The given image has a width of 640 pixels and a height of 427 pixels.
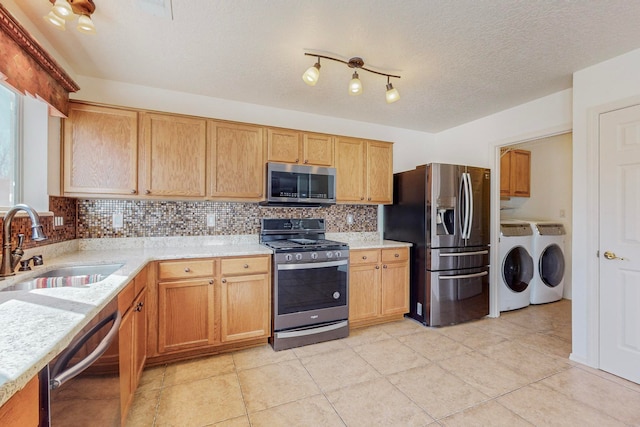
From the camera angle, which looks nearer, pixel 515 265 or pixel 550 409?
pixel 550 409

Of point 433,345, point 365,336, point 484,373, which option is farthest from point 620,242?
point 365,336

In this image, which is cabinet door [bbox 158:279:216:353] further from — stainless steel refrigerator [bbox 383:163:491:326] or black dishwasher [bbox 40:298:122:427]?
stainless steel refrigerator [bbox 383:163:491:326]

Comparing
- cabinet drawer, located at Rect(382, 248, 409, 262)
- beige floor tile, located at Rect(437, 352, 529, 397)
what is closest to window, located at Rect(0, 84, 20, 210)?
cabinet drawer, located at Rect(382, 248, 409, 262)

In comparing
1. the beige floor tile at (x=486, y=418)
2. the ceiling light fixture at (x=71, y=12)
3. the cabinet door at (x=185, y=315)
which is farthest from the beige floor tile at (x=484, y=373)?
the ceiling light fixture at (x=71, y=12)

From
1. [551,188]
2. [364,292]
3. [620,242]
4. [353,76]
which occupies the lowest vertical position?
[364,292]

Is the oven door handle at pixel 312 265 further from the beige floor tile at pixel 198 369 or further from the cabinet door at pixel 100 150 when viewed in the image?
the cabinet door at pixel 100 150

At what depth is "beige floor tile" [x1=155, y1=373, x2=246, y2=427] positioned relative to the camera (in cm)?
170

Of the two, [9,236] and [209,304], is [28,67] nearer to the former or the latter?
[9,236]

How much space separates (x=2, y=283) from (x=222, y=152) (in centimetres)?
170

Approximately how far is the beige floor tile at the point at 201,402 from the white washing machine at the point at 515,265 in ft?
10.5

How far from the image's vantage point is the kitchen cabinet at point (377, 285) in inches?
117

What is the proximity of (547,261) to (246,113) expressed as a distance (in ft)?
14.3

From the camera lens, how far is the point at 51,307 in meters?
1.01

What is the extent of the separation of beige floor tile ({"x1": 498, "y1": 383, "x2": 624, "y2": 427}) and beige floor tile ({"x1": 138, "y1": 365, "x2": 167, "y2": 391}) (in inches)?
91.6
